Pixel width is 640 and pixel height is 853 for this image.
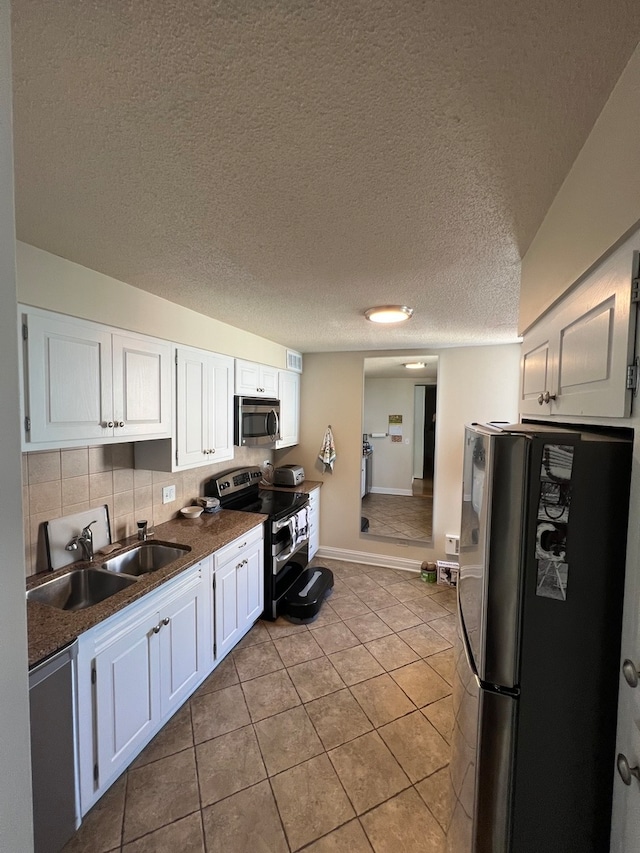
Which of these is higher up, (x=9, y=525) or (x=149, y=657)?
(x=9, y=525)

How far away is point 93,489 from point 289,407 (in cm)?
219

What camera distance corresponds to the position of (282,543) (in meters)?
2.97

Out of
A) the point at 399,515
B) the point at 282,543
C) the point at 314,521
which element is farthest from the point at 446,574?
the point at 282,543

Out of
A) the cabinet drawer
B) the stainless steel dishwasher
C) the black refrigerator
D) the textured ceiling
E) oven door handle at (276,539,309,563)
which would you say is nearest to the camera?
the textured ceiling

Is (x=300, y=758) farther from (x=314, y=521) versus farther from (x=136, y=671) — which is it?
(x=314, y=521)

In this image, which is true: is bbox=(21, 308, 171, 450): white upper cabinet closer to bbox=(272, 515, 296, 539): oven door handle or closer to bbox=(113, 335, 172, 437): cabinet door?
bbox=(113, 335, 172, 437): cabinet door

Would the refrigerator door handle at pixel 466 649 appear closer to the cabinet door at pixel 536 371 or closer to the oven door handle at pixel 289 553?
the cabinet door at pixel 536 371

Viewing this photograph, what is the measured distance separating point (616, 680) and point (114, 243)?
211 centimetres

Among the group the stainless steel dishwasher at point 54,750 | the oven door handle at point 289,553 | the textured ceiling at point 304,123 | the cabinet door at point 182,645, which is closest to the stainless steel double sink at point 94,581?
the cabinet door at point 182,645

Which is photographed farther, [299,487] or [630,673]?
[299,487]

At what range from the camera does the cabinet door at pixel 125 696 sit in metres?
1.49

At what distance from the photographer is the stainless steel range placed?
287 centimetres

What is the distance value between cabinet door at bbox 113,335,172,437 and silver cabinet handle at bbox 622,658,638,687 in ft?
6.94

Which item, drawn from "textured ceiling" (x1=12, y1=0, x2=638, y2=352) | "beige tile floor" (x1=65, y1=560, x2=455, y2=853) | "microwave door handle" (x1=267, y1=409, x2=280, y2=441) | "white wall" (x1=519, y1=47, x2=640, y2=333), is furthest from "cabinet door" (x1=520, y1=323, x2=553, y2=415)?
"microwave door handle" (x1=267, y1=409, x2=280, y2=441)
